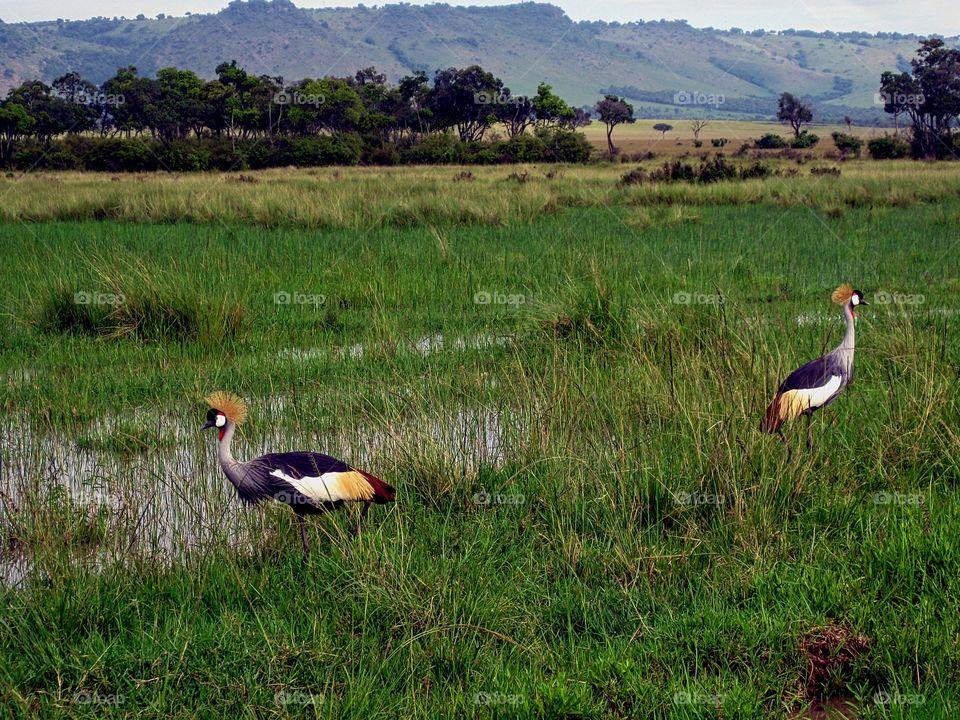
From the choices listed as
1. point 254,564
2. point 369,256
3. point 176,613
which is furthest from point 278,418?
point 369,256

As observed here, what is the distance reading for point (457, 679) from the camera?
10.5ft

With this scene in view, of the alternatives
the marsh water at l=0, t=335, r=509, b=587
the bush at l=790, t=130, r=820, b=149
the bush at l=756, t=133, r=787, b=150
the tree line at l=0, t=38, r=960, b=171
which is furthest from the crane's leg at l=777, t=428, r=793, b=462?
the bush at l=756, t=133, r=787, b=150

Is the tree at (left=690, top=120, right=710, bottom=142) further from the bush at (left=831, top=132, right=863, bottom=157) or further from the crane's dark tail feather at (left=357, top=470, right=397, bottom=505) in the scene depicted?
the crane's dark tail feather at (left=357, top=470, right=397, bottom=505)

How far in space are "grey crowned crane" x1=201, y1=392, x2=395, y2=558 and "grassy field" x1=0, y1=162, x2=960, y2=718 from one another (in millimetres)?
203

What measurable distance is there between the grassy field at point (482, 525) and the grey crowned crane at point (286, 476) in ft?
0.67

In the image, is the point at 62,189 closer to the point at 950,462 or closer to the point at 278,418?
the point at 278,418

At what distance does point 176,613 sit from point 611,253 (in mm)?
9665

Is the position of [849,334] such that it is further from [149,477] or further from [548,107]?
[548,107]

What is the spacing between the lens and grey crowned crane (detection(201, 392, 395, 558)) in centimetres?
373

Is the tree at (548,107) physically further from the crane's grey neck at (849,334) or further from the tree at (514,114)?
the crane's grey neck at (849,334)

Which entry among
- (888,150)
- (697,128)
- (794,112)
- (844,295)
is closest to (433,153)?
(697,128)

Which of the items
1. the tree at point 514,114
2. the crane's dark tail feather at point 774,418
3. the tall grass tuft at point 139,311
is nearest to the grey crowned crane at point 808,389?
the crane's dark tail feather at point 774,418

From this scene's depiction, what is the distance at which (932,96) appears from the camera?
49125mm

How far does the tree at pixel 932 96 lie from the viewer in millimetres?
47344
